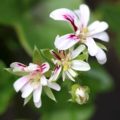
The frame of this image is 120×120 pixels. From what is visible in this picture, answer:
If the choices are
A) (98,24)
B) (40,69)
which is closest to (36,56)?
(40,69)

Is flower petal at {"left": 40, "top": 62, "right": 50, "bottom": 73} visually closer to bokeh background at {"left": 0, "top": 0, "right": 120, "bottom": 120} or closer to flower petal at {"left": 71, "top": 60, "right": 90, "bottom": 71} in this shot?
flower petal at {"left": 71, "top": 60, "right": 90, "bottom": 71}

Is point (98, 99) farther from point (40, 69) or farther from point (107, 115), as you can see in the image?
point (40, 69)

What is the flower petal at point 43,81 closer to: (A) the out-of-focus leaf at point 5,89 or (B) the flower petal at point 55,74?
(B) the flower petal at point 55,74

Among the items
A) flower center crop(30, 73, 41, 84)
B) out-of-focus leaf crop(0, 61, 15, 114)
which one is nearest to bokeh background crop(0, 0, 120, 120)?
out-of-focus leaf crop(0, 61, 15, 114)

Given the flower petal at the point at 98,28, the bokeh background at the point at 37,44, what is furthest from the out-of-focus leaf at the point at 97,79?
the flower petal at the point at 98,28

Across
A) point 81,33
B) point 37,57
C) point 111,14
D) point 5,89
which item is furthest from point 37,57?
point 111,14

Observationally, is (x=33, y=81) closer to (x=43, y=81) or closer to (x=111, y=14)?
(x=43, y=81)
